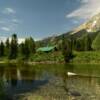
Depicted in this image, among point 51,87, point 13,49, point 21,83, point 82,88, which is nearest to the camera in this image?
point 82,88

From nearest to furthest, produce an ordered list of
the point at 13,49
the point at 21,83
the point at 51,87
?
the point at 51,87
the point at 21,83
the point at 13,49

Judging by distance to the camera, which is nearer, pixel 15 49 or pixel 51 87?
pixel 51 87

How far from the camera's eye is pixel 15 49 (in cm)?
17038

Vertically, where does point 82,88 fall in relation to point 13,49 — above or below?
below

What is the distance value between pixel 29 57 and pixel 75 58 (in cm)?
3382

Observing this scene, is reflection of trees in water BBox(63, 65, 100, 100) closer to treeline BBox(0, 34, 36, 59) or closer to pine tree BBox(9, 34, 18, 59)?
treeline BBox(0, 34, 36, 59)

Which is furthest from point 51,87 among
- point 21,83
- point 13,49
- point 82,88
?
point 13,49

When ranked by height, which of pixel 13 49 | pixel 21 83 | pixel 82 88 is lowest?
pixel 82 88

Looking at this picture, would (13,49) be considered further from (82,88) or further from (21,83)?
(82,88)

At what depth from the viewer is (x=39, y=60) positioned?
14925 cm

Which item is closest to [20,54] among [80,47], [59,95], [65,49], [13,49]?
[13,49]

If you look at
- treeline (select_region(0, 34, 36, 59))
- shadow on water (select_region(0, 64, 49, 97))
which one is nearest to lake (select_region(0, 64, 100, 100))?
shadow on water (select_region(0, 64, 49, 97))

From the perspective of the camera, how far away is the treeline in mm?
165250

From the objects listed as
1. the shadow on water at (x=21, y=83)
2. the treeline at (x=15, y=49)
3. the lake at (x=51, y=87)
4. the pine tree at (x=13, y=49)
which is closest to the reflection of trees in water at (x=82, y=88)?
the lake at (x=51, y=87)
